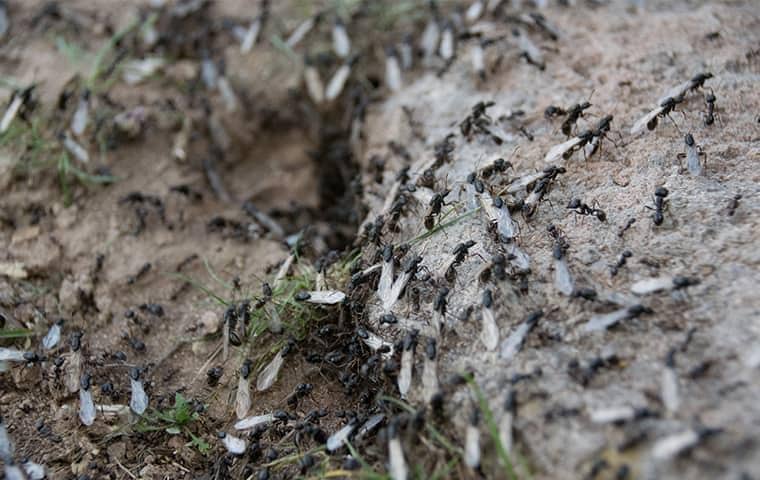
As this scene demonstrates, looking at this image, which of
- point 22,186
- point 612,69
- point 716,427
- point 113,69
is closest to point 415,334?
point 716,427

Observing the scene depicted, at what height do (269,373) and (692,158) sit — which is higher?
(692,158)

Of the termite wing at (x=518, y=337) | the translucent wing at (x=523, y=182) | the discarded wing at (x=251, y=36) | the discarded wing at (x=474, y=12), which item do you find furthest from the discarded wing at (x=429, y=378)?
the discarded wing at (x=251, y=36)

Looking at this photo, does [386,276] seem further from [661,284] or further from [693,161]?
[693,161]

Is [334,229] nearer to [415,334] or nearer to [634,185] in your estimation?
[415,334]

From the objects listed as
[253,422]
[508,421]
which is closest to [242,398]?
[253,422]

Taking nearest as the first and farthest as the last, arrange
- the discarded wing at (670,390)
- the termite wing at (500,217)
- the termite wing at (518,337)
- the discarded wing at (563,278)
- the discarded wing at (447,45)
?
the discarded wing at (670,390) → the termite wing at (518,337) → the discarded wing at (563,278) → the termite wing at (500,217) → the discarded wing at (447,45)

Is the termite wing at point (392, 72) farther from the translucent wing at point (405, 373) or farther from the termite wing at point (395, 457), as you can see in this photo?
the termite wing at point (395, 457)

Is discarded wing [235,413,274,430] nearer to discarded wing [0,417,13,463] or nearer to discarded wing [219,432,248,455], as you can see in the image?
discarded wing [219,432,248,455]

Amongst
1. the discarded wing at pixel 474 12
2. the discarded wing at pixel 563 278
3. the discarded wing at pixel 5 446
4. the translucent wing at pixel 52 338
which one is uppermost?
the discarded wing at pixel 474 12
